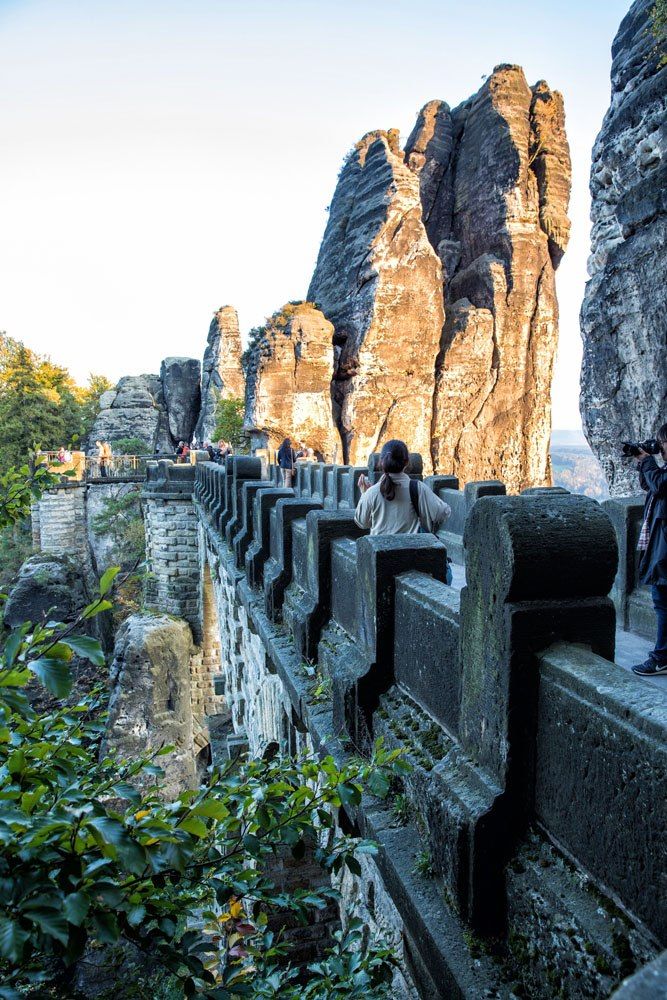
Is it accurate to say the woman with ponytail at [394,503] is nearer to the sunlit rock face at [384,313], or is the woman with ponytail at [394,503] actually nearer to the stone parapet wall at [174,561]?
the stone parapet wall at [174,561]

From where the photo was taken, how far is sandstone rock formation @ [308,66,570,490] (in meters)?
29.1

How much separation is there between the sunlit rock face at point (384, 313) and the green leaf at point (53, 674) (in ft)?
91.5

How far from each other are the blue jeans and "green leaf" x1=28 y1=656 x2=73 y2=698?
120 inches

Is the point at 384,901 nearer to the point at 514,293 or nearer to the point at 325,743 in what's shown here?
the point at 325,743

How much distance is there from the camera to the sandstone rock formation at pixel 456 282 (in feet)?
95.5

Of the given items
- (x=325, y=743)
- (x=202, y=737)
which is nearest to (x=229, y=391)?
(x=202, y=737)

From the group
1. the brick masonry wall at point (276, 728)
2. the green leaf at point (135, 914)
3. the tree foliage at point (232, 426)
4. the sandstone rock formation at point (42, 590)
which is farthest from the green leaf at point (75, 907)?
the tree foliage at point (232, 426)

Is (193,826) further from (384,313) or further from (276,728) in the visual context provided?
(384,313)

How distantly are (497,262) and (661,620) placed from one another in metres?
33.9

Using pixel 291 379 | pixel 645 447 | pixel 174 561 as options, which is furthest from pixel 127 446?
pixel 645 447

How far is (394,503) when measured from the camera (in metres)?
3.78

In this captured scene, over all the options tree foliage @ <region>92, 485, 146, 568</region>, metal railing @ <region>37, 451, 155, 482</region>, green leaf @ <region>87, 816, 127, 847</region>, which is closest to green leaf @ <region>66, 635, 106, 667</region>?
A: green leaf @ <region>87, 816, 127, 847</region>

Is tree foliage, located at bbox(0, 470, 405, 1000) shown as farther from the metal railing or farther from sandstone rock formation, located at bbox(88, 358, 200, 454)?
sandstone rock formation, located at bbox(88, 358, 200, 454)

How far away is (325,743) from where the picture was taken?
2.76 metres
